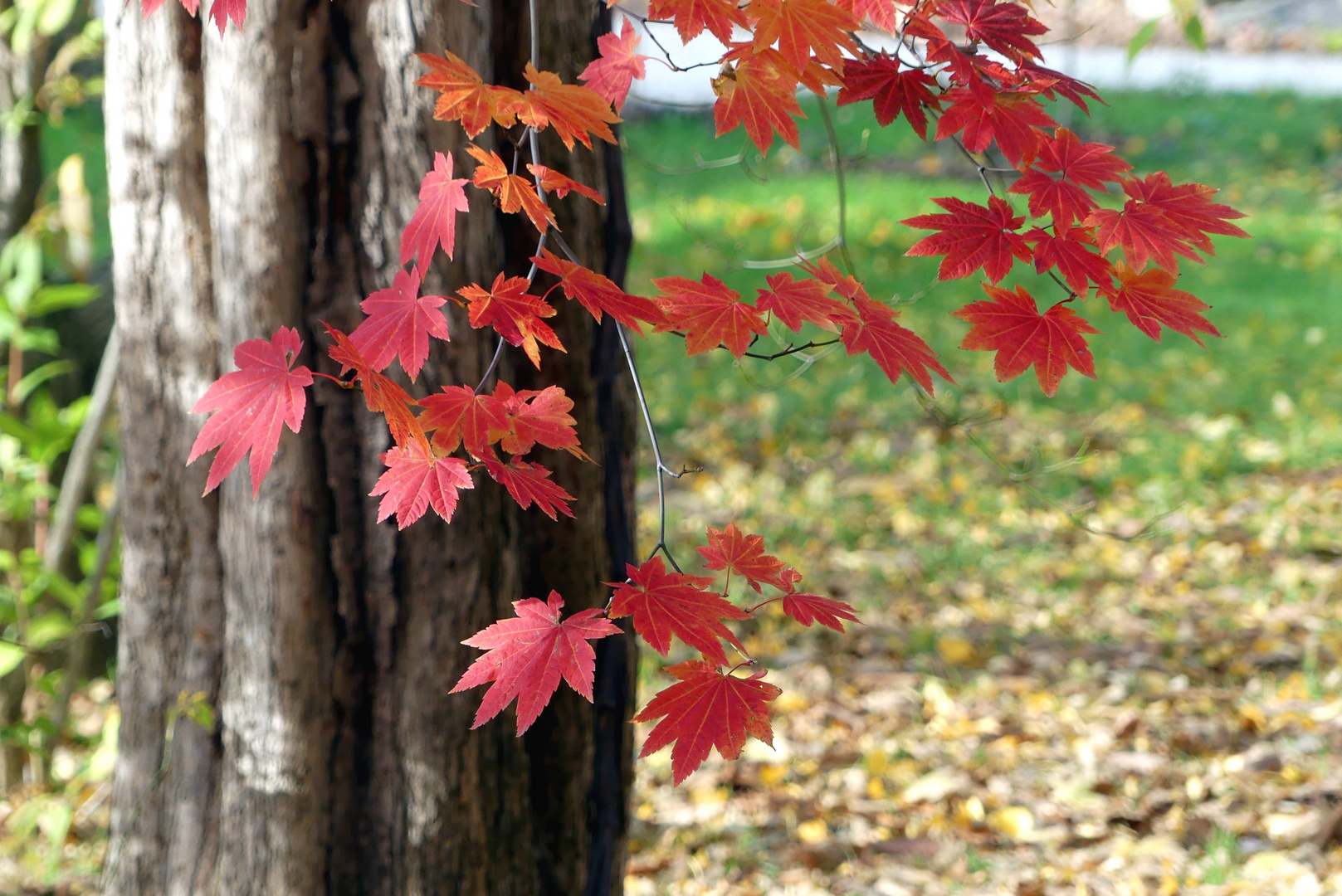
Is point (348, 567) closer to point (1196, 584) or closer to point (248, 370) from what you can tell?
point (248, 370)

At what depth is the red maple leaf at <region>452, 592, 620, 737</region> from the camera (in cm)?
93

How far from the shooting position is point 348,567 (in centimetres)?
132

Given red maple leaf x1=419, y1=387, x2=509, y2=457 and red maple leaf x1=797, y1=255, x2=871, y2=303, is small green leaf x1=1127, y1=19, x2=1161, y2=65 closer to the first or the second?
red maple leaf x1=797, y1=255, x2=871, y2=303

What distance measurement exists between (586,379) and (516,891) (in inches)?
28.0

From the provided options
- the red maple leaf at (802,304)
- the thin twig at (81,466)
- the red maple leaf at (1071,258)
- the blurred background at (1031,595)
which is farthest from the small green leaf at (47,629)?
the red maple leaf at (1071,258)

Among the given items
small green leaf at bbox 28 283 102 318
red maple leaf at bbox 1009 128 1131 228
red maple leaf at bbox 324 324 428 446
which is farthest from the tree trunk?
small green leaf at bbox 28 283 102 318

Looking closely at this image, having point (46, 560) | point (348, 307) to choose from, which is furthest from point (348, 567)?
point (46, 560)

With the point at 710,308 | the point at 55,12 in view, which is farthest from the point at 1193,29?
the point at 55,12

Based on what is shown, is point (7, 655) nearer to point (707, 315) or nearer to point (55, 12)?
point (55, 12)

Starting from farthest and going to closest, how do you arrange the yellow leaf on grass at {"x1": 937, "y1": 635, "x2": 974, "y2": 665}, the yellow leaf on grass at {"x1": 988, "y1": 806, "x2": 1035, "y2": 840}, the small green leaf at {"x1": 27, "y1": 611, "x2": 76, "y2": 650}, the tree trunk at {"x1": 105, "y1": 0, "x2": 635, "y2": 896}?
the yellow leaf on grass at {"x1": 937, "y1": 635, "x2": 974, "y2": 665}, the yellow leaf on grass at {"x1": 988, "y1": 806, "x2": 1035, "y2": 840}, the small green leaf at {"x1": 27, "y1": 611, "x2": 76, "y2": 650}, the tree trunk at {"x1": 105, "y1": 0, "x2": 635, "y2": 896}

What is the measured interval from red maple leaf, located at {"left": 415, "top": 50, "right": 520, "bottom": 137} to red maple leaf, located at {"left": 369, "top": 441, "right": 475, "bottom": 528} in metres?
0.29

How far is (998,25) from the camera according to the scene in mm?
1117

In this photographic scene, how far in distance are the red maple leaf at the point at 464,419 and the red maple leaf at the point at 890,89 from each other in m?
0.49

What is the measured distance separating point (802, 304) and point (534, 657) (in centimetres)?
41
